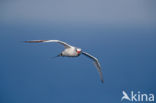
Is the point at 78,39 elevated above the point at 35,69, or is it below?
above

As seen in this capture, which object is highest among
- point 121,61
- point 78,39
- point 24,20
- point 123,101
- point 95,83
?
point 24,20

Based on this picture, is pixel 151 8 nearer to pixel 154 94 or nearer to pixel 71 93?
pixel 154 94

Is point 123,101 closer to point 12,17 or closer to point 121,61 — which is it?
point 121,61

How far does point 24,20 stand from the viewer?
104 inches

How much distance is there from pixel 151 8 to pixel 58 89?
50.0 inches

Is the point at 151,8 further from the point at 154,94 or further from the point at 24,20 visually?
the point at 24,20

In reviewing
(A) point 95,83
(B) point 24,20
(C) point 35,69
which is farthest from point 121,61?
(B) point 24,20

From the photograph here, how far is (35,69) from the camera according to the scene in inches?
105

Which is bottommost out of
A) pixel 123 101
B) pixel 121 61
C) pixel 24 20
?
pixel 123 101

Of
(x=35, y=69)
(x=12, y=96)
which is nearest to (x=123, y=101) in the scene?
(x=35, y=69)


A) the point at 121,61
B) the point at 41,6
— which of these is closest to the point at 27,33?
the point at 41,6

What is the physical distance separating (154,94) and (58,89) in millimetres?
983

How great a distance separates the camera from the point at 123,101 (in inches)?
106

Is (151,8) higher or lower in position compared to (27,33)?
higher
